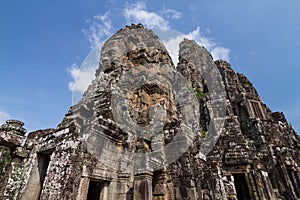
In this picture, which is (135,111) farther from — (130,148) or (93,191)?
(93,191)

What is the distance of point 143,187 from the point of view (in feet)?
20.7

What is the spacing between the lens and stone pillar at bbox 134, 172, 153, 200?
Answer: 6.20 metres

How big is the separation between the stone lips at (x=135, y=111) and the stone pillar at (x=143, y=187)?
9.8 inches

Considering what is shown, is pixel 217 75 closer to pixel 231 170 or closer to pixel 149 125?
pixel 231 170

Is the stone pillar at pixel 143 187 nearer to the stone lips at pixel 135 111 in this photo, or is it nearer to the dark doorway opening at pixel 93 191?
the stone lips at pixel 135 111

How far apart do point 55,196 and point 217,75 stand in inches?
1223

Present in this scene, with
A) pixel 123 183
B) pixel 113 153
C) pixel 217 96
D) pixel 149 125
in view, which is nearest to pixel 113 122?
pixel 113 153

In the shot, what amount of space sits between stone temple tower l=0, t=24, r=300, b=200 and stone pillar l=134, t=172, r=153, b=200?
0.03 meters

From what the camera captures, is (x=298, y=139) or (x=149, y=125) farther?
(x=298, y=139)

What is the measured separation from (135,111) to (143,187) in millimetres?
4792

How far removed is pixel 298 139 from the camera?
84.0ft

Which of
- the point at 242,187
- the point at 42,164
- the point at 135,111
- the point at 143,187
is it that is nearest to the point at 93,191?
the point at 42,164

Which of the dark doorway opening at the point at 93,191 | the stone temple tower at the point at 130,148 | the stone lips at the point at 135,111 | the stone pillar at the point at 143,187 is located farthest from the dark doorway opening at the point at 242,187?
the dark doorway opening at the point at 93,191

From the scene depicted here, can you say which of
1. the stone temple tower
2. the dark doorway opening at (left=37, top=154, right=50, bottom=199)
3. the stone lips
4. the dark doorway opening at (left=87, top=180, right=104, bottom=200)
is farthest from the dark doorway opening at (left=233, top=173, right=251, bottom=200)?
the dark doorway opening at (left=37, top=154, right=50, bottom=199)
